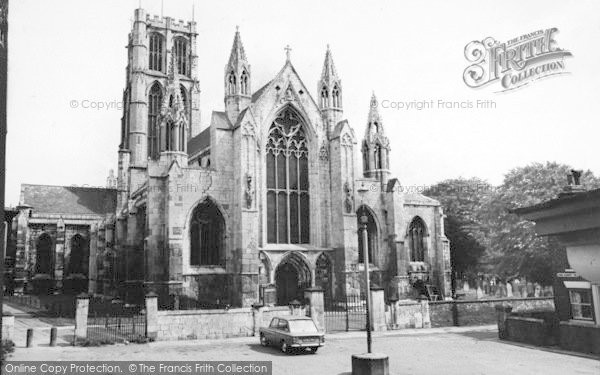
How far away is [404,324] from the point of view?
2459 cm

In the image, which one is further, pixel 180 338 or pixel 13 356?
pixel 180 338

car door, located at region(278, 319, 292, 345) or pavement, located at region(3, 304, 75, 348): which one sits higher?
car door, located at region(278, 319, 292, 345)

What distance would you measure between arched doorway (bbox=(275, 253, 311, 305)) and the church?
0.07 meters

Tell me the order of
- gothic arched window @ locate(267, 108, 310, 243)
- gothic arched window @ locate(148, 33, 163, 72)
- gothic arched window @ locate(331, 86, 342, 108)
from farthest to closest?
gothic arched window @ locate(148, 33, 163, 72), gothic arched window @ locate(331, 86, 342, 108), gothic arched window @ locate(267, 108, 310, 243)

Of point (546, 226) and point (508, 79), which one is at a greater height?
point (508, 79)

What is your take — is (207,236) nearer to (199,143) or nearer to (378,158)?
(378,158)

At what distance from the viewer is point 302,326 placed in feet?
58.0

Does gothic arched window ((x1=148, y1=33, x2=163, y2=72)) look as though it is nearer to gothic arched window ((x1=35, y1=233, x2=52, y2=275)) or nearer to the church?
the church

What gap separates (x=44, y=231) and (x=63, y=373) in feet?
146

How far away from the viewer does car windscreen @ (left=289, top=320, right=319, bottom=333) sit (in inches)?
687

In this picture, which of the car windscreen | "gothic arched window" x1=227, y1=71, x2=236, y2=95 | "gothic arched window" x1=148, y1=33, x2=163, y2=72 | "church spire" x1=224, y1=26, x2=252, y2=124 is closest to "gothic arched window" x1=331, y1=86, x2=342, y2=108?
"church spire" x1=224, y1=26, x2=252, y2=124

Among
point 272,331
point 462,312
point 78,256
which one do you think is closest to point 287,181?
point 462,312

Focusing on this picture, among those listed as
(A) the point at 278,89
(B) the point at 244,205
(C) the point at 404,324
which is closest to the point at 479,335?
(C) the point at 404,324

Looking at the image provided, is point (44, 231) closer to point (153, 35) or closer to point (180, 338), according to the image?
point (153, 35)
